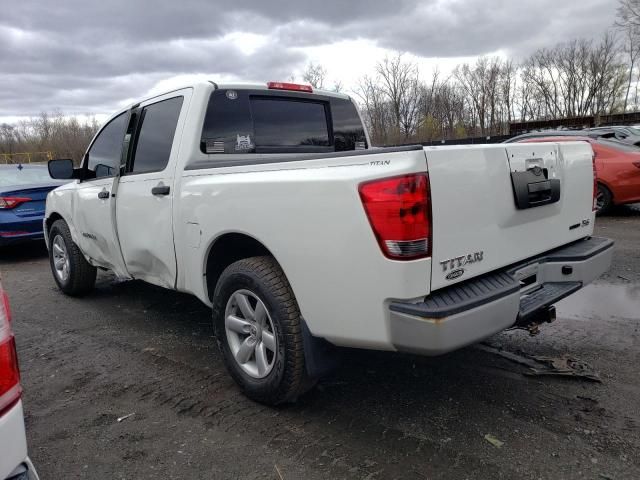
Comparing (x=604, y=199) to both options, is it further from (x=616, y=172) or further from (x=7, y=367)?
(x=7, y=367)

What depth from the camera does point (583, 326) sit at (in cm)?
425

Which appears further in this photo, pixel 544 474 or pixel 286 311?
pixel 286 311

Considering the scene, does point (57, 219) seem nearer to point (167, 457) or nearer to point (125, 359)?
point (125, 359)

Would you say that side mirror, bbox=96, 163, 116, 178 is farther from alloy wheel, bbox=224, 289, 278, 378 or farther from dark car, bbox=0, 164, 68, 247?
dark car, bbox=0, 164, 68, 247

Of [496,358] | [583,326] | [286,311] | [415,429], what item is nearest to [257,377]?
[286,311]

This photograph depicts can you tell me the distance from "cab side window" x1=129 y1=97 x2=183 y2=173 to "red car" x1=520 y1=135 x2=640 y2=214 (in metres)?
7.32

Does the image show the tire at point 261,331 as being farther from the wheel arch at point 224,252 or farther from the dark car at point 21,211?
the dark car at point 21,211

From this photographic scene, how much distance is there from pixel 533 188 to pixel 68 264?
4.97 meters

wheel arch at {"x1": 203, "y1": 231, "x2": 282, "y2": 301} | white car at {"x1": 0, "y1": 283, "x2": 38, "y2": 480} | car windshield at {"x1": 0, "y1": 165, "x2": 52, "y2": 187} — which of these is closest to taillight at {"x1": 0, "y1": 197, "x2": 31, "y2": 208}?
car windshield at {"x1": 0, "y1": 165, "x2": 52, "y2": 187}

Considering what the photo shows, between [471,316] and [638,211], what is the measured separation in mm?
9705

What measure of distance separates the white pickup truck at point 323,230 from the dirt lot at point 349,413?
13.6 inches

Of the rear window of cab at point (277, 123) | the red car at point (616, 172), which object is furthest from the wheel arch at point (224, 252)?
the red car at point (616, 172)

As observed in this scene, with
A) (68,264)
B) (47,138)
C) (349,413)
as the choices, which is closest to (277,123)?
(349,413)

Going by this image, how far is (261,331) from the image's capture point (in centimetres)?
302
